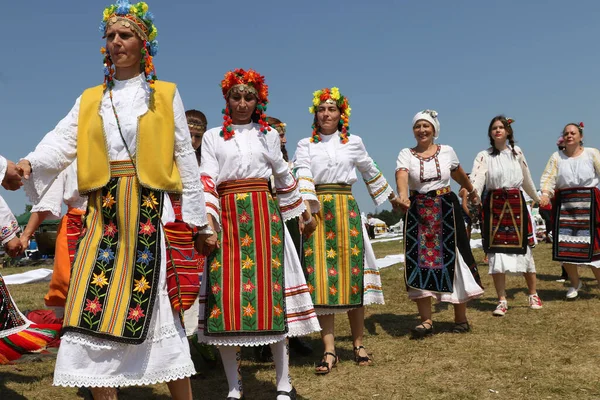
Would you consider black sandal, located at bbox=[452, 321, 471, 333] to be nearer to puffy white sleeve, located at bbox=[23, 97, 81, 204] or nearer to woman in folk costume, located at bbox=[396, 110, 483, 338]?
woman in folk costume, located at bbox=[396, 110, 483, 338]

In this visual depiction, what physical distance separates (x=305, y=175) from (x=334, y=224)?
0.49 m

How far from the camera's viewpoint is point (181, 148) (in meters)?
3.00

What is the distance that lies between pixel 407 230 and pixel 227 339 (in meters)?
2.81

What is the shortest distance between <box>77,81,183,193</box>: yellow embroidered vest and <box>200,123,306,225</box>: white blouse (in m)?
0.87

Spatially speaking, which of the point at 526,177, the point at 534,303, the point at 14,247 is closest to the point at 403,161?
the point at 526,177

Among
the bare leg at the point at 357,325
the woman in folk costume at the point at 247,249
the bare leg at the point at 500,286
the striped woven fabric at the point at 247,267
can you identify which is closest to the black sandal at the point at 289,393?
the woman in folk costume at the point at 247,249

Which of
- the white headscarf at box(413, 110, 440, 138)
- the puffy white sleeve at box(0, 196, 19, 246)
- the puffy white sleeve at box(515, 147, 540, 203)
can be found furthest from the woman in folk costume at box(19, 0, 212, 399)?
the puffy white sleeve at box(515, 147, 540, 203)

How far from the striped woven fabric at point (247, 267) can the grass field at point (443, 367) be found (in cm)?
70

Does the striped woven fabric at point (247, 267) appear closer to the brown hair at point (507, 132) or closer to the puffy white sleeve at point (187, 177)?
the puffy white sleeve at point (187, 177)

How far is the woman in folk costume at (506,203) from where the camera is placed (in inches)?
271

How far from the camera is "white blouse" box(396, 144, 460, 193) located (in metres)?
5.65

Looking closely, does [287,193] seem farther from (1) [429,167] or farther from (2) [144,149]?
(1) [429,167]

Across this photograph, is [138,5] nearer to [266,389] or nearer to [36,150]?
[36,150]

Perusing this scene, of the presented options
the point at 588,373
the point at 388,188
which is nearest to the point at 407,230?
the point at 388,188
